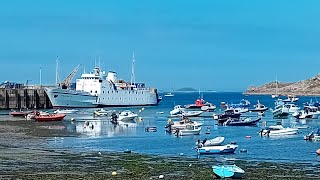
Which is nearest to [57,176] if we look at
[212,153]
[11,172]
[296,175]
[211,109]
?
[11,172]

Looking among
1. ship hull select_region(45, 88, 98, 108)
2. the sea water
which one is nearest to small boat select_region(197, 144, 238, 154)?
the sea water

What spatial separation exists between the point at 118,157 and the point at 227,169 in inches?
489

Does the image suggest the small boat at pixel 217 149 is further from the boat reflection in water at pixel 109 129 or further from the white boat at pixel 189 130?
the boat reflection in water at pixel 109 129

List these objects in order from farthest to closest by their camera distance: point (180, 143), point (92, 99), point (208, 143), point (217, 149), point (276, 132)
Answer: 1. point (92, 99)
2. point (276, 132)
3. point (180, 143)
4. point (208, 143)
5. point (217, 149)

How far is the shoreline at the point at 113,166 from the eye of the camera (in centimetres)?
3428

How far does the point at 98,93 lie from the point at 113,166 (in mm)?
101171

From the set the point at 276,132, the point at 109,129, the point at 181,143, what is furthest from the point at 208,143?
the point at 109,129

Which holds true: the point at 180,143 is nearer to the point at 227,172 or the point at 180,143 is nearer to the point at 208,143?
the point at 208,143

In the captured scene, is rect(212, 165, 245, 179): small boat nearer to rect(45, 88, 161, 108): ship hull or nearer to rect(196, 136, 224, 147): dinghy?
rect(196, 136, 224, 147): dinghy

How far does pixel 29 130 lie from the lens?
7006cm

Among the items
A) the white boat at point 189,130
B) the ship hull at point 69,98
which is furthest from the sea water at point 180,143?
the ship hull at point 69,98

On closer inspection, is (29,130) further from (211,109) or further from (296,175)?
(211,109)

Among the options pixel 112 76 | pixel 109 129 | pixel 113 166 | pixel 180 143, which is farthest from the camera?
pixel 112 76

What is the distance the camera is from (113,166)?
3822 cm
